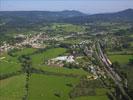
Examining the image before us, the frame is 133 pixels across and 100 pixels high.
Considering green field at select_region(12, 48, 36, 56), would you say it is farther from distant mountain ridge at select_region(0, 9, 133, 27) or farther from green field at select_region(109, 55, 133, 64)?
distant mountain ridge at select_region(0, 9, 133, 27)

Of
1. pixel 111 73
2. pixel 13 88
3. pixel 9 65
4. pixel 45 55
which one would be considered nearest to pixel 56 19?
pixel 45 55

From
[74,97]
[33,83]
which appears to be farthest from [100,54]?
[74,97]

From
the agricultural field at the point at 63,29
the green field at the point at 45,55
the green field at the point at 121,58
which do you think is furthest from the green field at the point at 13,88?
the agricultural field at the point at 63,29

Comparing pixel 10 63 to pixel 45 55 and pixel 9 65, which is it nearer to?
pixel 9 65

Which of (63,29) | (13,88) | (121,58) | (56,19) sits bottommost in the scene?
(56,19)

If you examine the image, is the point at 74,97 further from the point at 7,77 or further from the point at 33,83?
the point at 7,77

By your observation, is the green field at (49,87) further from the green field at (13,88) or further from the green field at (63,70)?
the green field at (63,70)

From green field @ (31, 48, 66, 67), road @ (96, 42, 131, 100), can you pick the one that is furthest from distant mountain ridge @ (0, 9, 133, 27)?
road @ (96, 42, 131, 100)
